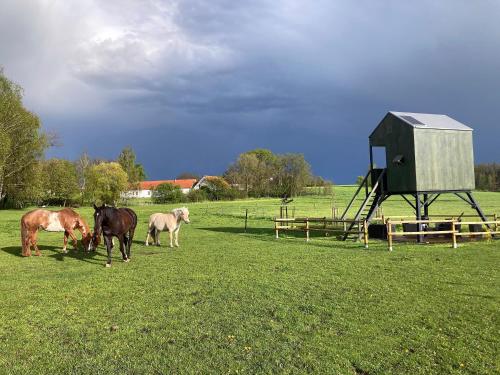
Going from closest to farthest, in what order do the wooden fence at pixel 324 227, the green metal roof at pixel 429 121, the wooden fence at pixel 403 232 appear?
the wooden fence at pixel 403 232 → the wooden fence at pixel 324 227 → the green metal roof at pixel 429 121

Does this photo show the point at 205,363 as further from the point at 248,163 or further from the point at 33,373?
the point at 248,163

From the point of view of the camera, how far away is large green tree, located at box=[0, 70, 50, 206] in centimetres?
4672

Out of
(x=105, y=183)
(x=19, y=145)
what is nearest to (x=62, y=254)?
(x=19, y=145)

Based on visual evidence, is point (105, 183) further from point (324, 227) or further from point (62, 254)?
point (62, 254)

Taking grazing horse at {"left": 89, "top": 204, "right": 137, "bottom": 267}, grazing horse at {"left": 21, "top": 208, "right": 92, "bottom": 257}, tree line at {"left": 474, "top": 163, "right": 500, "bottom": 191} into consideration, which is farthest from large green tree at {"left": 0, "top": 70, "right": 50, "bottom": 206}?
tree line at {"left": 474, "top": 163, "right": 500, "bottom": 191}

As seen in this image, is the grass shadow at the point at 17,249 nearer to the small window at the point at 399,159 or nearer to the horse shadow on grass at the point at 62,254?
the horse shadow on grass at the point at 62,254

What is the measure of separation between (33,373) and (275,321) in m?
3.71

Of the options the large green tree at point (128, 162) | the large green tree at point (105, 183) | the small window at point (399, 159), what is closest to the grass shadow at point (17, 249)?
the small window at point (399, 159)

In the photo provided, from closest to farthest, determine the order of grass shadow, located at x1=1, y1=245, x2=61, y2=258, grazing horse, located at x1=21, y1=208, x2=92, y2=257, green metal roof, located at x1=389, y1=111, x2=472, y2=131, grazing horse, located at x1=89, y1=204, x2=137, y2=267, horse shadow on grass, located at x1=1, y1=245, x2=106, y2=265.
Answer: grazing horse, located at x1=89, y1=204, x2=137, y2=267 → horse shadow on grass, located at x1=1, y1=245, x2=106, y2=265 → grazing horse, located at x1=21, y1=208, x2=92, y2=257 → grass shadow, located at x1=1, y1=245, x2=61, y2=258 → green metal roof, located at x1=389, y1=111, x2=472, y2=131

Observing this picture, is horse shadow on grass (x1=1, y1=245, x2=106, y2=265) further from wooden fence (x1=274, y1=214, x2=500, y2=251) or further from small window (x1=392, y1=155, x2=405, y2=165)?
small window (x1=392, y1=155, x2=405, y2=165)

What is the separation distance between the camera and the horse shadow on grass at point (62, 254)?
1427 cm

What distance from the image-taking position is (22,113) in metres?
48.9

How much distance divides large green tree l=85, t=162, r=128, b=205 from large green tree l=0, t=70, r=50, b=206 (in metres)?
20.9

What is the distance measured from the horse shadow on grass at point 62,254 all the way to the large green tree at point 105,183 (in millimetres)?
58585
